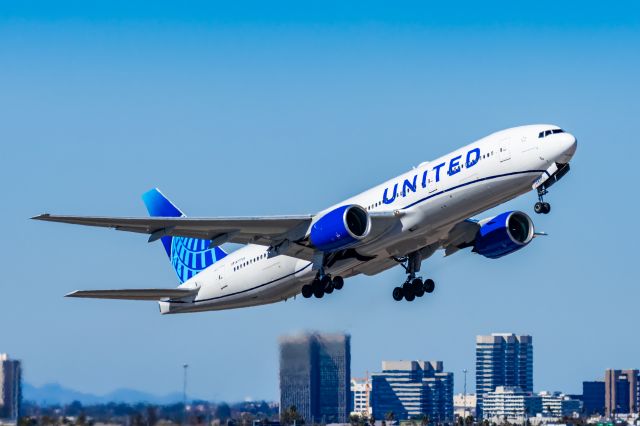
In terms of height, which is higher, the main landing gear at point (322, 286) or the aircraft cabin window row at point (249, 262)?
the aircraft cabin window row at point (249, 262)

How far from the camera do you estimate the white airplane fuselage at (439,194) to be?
43875 mm

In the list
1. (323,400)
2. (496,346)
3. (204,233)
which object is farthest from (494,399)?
(204,233)

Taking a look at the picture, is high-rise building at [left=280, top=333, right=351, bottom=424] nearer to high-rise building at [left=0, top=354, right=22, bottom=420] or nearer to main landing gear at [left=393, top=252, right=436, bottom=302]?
main landing gear at [left=393, top=252, right=436, bottom=302]

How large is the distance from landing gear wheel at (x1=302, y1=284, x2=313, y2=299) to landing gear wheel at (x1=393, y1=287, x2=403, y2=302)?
4974 mm

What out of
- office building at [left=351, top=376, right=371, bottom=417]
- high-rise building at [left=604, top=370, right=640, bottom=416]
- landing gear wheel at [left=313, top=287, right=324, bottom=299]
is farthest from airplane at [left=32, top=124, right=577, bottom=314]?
high-rise building at [left=604, top=370, right=640, bottom=416]

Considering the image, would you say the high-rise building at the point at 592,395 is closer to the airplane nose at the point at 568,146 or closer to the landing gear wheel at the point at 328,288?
the landing gear wheel at the point at 328,288

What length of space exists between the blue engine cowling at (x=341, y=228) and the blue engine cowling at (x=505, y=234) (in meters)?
7.30

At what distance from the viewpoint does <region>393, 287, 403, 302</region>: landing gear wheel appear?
2072 inches

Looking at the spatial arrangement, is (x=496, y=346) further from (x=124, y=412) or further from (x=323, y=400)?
(x=124, y=412)

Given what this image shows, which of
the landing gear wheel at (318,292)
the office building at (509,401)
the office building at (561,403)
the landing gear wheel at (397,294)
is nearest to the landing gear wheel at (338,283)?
the landing gear wheel at (318,292)

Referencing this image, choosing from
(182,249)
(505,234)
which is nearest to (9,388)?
(182,249)

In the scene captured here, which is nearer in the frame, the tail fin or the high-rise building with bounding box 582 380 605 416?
the tail fin

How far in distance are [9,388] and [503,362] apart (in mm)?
136819

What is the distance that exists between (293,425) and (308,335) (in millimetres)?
4048
